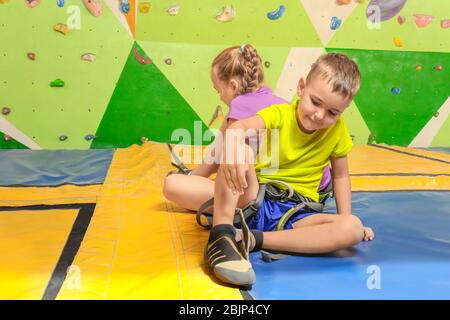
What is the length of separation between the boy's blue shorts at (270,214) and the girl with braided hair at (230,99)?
0.62 ft

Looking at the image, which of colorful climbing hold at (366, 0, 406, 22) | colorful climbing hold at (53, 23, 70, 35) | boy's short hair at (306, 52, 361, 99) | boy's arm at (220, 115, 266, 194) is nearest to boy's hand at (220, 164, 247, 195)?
boy's arm at (220, 115, 266, 194)

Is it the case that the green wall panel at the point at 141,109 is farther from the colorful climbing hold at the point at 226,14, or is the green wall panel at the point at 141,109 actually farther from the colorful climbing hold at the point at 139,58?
the colorful climbing hold at the point at 226,14

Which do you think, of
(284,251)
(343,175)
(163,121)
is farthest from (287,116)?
(163,121)

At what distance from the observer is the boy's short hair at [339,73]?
105 cm

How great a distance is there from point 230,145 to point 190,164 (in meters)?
1.14

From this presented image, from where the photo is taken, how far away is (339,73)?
1.06m

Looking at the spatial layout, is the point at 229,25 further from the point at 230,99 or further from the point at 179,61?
the point at 230,99

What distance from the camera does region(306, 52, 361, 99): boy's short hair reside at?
1054mm

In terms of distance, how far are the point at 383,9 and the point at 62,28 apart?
1.76 meters

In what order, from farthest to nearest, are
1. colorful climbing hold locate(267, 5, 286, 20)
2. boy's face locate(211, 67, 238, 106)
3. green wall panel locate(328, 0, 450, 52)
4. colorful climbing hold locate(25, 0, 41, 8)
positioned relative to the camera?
green wall panel locate(328, 0, 450, 52) < colorful climbing hold locate(267, 5, 286, 20) < colorful climbing hold locate(25, 0, 41, 8) < boy's face locate(211, 67, 238, 106)

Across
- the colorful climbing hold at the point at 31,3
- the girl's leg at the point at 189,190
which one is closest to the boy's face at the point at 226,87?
the girl's leg at the point at 189,190

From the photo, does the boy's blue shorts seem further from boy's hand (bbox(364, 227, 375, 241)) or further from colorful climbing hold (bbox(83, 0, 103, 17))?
Answer: colorful climbing hold (bbox(83, 0, 103, 17))

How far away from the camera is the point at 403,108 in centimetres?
289

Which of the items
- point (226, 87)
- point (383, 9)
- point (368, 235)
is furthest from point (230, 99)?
point (383, 9)
